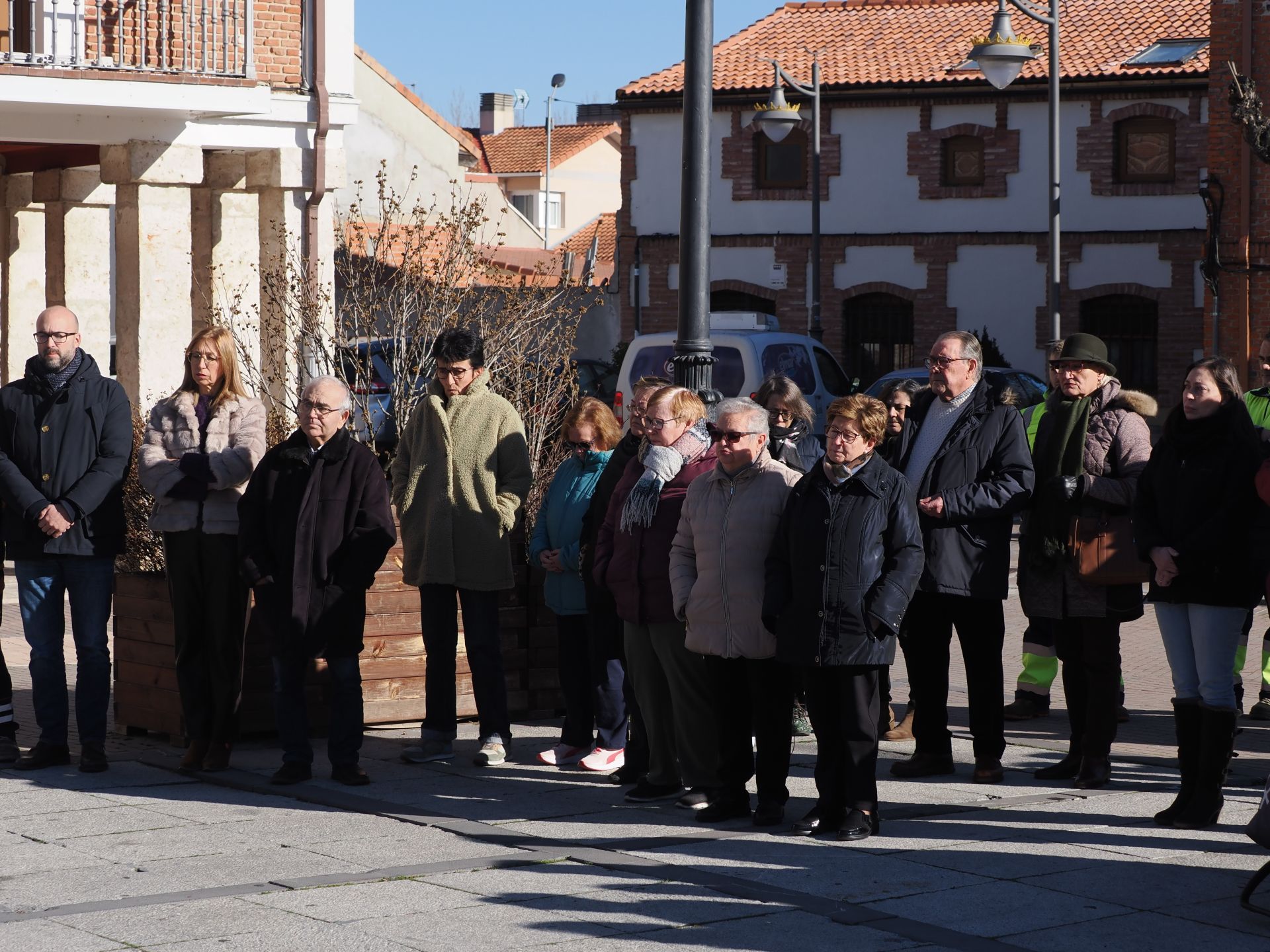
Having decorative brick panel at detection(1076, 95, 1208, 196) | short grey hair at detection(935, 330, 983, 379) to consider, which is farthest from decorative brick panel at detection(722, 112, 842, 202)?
short grey hair at detection(935, 330, 983, 379)

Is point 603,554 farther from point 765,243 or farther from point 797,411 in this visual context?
point 765,243

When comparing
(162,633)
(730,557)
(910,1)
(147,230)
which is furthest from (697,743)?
(910,1)

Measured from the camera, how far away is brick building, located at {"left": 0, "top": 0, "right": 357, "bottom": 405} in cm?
1544

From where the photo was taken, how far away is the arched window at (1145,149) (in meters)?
34.8

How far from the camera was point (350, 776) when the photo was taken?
25.7ft

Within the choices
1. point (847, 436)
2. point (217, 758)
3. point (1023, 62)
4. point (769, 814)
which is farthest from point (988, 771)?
point (1023, 62)

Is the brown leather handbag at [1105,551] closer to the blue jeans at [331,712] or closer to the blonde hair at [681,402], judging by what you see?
the blonde hair at [681,402]

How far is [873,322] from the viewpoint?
37.2m

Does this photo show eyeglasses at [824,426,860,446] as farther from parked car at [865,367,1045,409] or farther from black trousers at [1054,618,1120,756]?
parked car at [865,367,1045,409]

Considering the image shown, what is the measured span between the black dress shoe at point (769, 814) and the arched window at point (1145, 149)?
98.9ft

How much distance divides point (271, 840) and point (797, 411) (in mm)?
3535

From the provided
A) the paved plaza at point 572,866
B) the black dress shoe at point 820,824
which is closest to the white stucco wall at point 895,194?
the paved plaza at point 572,866

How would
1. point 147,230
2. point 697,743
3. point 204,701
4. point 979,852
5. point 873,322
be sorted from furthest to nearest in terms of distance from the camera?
1. point 873,322
2. point 147,230
3. point 204,701
4. point 697,743
5. point 979,852

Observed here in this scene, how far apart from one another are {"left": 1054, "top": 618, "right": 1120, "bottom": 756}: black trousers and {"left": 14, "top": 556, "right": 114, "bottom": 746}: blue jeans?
4.32m
